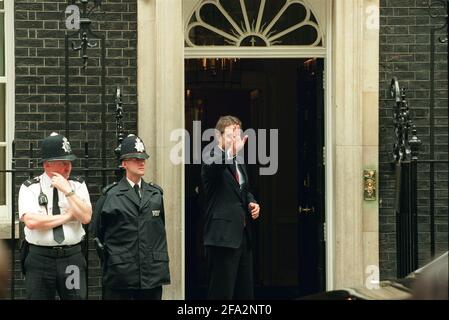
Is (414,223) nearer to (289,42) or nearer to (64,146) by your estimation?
(289,42)

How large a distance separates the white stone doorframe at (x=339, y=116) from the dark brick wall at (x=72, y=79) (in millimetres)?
141

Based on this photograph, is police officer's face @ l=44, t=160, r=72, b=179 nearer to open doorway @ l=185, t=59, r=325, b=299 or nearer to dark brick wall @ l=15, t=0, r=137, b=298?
dark brick wall @ l=15, t=0, r=137, b=298

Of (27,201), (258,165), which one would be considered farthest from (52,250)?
(258,165)

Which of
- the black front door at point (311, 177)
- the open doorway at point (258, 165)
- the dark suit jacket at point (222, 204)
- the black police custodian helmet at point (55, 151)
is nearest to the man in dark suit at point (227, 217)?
the dark suit jacket at point (222, 204)

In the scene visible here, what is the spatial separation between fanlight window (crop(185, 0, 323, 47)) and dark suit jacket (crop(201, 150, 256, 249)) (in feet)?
6.34

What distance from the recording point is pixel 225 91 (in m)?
13.4

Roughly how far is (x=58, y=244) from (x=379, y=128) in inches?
141

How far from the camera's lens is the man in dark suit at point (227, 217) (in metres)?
9.00

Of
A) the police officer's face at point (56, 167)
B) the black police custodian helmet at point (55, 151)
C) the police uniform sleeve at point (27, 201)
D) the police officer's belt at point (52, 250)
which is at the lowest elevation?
the police officer's belt at point (52, 250)

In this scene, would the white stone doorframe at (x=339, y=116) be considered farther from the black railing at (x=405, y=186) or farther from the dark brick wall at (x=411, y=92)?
the black railing at (x=405, y=186)

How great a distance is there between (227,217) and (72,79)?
7.27 ft

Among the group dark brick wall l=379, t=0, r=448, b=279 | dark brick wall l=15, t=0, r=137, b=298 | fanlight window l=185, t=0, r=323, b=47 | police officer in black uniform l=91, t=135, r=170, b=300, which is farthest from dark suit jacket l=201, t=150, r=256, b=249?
fanlight window l=185, t=0, r=323, b=47

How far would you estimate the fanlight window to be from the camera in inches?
422
